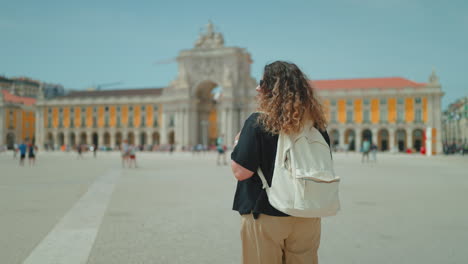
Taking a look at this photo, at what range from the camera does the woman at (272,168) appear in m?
2.51

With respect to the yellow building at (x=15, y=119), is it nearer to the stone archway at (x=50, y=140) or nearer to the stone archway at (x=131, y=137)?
the stone archway at (x=50, y=140)

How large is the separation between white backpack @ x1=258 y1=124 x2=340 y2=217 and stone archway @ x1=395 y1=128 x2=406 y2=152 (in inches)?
2581

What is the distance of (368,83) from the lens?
6875cm

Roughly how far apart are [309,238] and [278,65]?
106cm

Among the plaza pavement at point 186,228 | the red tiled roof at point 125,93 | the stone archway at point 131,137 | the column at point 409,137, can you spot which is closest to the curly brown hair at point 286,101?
the plaza pavement at point 186,228

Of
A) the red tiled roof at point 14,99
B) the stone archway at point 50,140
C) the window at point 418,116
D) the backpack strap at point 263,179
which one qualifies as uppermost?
the red tiled roof at point 14,99

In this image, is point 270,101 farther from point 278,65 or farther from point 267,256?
point 267,256

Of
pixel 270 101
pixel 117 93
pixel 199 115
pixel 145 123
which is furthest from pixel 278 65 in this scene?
pixel 117 93

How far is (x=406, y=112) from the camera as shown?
62812mm

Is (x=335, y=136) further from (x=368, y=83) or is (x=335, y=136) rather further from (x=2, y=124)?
(x=2, y=124)

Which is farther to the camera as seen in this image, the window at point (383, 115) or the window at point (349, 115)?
the window at point (349, 115)

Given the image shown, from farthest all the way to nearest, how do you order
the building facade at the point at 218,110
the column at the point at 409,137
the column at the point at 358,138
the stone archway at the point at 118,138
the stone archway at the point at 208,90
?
the stone archway at the point at 118,138
the stone archway at the point at 208,90
the column at the point at 358,138
the building facade at the point at 218,110
the column at the point at 409,137

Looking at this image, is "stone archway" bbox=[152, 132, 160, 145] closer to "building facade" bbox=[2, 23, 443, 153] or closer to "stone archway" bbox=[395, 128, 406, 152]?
"building facade" bbox=[2, 23, 443, 153]

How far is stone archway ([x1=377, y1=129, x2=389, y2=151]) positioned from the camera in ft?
211
